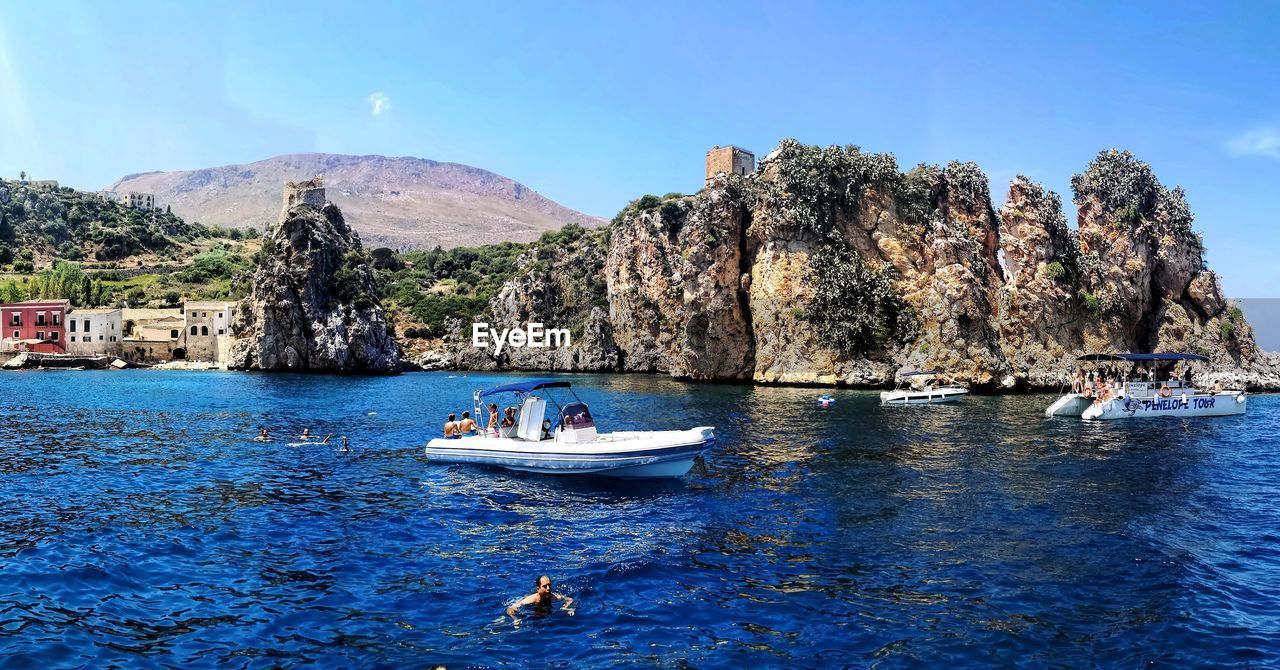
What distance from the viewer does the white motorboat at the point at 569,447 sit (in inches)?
1042

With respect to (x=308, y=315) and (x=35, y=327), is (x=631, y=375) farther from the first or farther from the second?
(x=35, y=327)

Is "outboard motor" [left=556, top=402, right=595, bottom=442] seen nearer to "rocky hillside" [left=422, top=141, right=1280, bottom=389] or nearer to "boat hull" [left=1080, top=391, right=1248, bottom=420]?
"boat hull" [left=1080, top=391, right=1248, bottom=420]

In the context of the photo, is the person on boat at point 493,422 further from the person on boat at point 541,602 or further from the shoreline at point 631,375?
the shoreline at point 631,375

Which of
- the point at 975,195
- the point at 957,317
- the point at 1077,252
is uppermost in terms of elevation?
the point at 975,195

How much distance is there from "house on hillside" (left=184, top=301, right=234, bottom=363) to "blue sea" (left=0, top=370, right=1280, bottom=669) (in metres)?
75.7

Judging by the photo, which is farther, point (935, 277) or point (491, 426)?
point (935, 277)

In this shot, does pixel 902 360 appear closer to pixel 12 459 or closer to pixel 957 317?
pixel 957 317

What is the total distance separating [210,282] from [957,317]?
424ft

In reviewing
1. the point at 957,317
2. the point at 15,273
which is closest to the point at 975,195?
the point at 957,317

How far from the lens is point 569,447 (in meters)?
27.3

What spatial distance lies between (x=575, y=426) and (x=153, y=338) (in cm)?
10359

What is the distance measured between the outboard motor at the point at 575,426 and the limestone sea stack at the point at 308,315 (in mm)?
76728

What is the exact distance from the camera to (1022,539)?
19.5m

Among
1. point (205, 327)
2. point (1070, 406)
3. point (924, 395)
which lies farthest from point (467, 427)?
point (205, 327)
